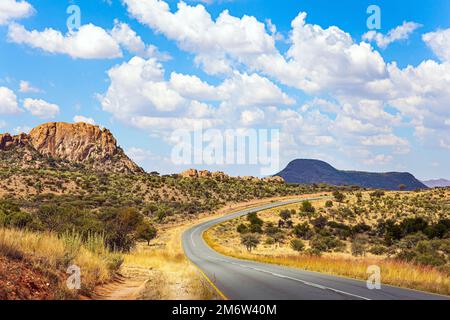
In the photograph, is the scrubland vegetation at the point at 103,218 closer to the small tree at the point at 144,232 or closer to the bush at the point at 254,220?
the small tree at the point at 144,232

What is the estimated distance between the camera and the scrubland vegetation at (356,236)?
26219mm

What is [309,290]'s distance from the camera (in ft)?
49.4

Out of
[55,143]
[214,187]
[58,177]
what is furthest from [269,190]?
[55,143]

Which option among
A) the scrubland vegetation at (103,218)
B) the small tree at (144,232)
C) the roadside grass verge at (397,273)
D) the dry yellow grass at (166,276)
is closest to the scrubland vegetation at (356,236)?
the roadside grass verge at (397,273)

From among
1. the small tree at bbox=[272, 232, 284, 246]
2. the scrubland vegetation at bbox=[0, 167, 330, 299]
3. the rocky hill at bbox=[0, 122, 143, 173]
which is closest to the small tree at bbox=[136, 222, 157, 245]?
the scrubland vegetation at bbox=[0, 167, 330, 299]

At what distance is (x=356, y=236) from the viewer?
69.8m

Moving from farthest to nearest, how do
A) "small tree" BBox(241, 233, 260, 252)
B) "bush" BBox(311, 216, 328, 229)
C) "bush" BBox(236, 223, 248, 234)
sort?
1. "bush" BBox(311, 216, 328, 229)
2. "bush" BBox(236, 223, 248, 234)
3. "small tree" BBox(241, 233, 260, 252)

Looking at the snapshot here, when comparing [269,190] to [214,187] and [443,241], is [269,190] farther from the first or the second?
[443,241]

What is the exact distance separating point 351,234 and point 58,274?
6366 centimetres

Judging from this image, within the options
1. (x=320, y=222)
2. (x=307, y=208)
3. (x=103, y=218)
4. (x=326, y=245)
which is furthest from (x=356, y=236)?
(x=103, y=218)

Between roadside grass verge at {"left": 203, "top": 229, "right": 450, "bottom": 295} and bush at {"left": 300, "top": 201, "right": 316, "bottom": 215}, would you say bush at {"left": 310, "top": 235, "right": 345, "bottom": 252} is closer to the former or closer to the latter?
roadside grass verge at {"left": 203, "top": 229, "right": 450, "bottom": 295}

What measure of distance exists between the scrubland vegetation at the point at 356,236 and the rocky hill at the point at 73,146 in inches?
3667

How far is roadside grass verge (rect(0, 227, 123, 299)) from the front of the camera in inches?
490

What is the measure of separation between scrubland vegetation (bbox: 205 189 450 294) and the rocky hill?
93147mm
